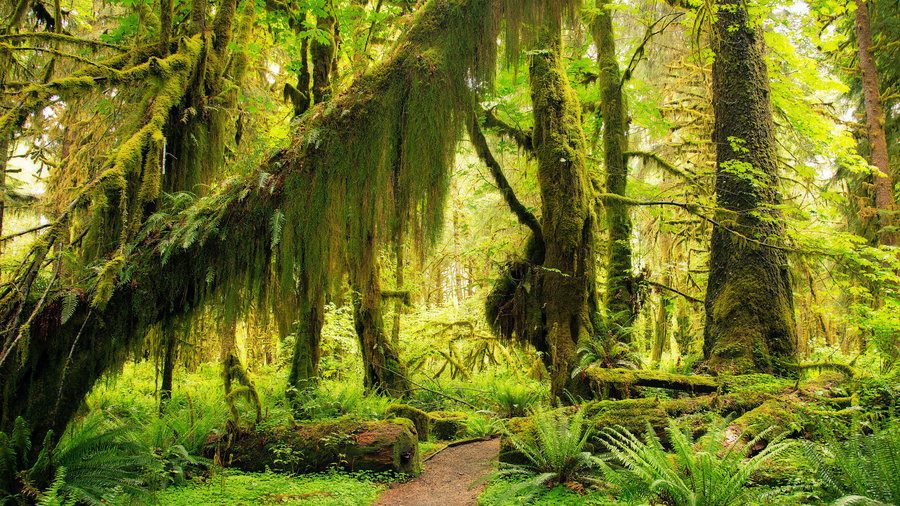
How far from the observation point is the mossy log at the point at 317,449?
507 centimetres

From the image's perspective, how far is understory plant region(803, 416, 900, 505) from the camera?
2.35 meters

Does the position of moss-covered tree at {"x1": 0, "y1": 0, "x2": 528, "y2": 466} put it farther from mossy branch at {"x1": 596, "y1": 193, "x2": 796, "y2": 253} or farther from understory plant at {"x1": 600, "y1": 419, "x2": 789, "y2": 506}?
mossy branch at {"x1": 596, "y1": 193, "x2": 796, "y2": 253}

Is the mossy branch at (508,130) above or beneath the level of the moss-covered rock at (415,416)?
above

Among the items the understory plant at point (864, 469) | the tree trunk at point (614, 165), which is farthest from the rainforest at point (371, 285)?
the tree trunk at point (614, 165)

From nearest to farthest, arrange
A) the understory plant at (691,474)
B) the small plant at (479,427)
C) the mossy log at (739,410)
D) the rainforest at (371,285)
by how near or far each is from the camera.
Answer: the understory plant at (691,474) < the rainforest at (371,285) < the mossy log at (739,410) < the small plant at (479,427)

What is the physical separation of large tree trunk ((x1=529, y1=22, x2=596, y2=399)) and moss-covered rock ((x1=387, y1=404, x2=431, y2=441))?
2185 millimetres

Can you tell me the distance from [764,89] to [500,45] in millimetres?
4172

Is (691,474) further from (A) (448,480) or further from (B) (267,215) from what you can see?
(B) (267,215)

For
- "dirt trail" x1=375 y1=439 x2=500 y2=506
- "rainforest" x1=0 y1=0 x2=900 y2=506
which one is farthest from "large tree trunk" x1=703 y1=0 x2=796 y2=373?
"dirt trail" x1=375 y1=439 x2=500 y2=506

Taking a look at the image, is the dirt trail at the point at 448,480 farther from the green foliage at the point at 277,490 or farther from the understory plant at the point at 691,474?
the understory plant at the point at 691,474

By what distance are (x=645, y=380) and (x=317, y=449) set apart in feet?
12.8

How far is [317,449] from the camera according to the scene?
16.8ft

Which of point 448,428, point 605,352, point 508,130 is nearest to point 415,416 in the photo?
point 448,428

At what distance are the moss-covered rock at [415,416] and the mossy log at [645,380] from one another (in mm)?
2810
